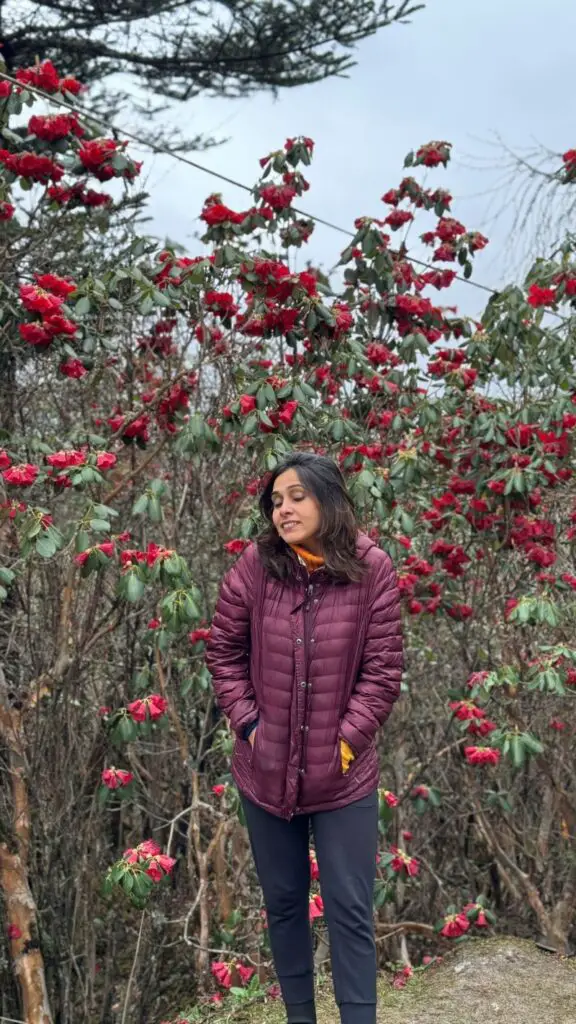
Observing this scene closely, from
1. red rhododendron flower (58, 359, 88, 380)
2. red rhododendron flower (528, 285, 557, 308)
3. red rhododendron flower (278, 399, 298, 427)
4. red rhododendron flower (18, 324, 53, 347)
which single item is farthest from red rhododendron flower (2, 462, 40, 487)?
red rhododendron flower (528, 285, 557, 308)

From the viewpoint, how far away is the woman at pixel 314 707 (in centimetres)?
233

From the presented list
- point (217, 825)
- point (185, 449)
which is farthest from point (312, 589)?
point (217, 825)

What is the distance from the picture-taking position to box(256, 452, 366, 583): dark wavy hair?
237 cm

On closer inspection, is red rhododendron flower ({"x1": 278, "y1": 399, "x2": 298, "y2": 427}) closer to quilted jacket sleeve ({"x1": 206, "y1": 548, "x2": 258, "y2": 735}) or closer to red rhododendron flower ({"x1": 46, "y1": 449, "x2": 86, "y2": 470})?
red rhododendron flower ({"x1": 46, "y1": 449, "x2": 86, "y2": 470})

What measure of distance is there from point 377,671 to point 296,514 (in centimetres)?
42

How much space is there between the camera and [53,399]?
4.61 metres

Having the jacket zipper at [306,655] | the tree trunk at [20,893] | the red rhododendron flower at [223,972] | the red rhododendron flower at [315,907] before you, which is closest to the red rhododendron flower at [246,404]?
the jacket zipper at [306,655]

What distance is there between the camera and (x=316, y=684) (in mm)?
2328

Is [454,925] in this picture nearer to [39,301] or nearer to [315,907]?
[315,907]

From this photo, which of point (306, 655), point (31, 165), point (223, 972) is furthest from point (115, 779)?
point (31, 165)

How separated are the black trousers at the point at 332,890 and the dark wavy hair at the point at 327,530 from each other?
22.1 inches

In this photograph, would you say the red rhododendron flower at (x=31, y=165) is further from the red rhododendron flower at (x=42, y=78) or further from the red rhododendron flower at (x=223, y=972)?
the red rhododendron flower at (x=223, y=972)

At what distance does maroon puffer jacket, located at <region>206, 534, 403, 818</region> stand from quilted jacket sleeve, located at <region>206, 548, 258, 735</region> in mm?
12

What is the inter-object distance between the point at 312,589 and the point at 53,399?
259cm
